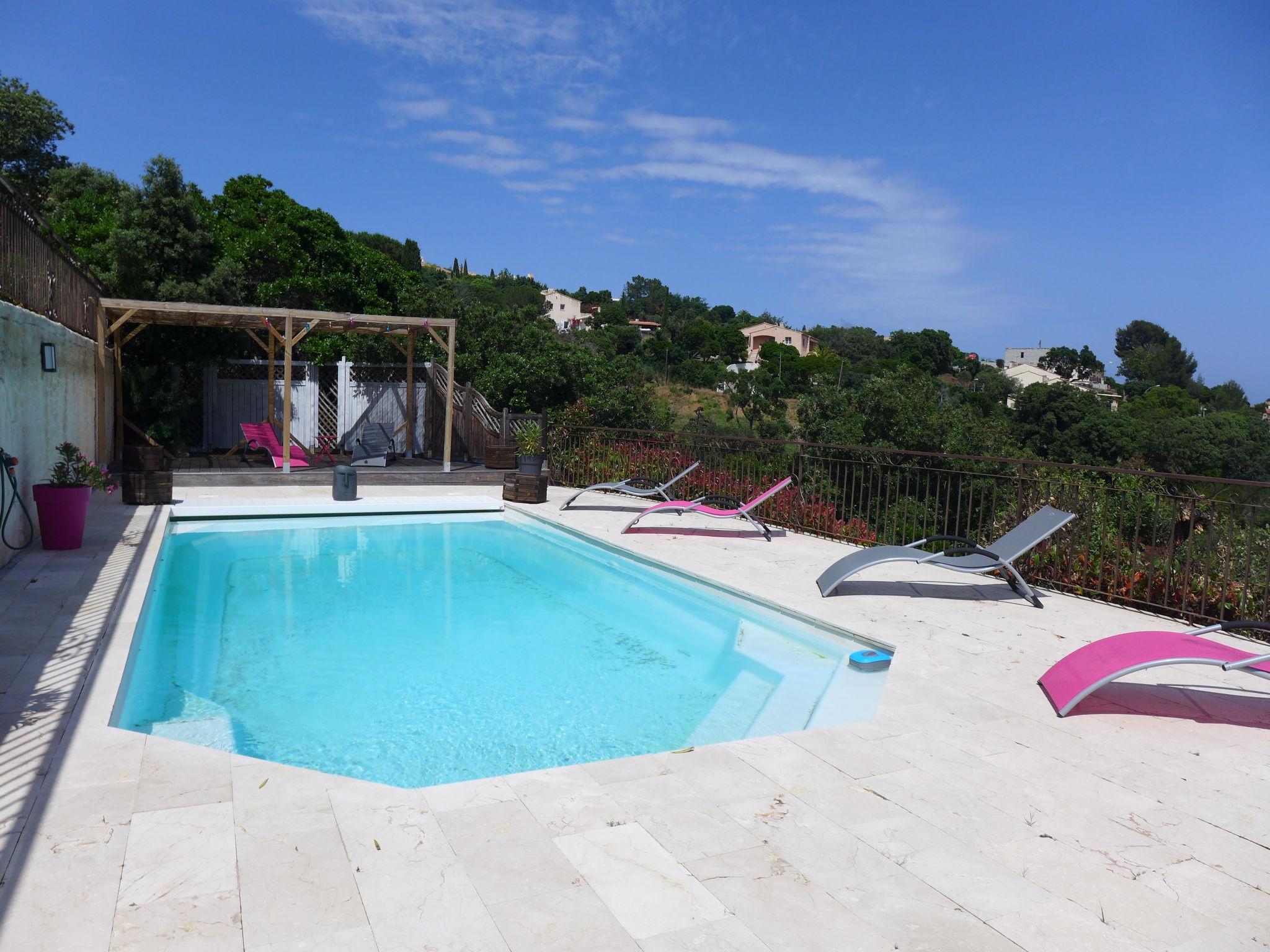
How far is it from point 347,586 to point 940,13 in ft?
56.3

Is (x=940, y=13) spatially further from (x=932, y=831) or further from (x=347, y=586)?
(x=932, y=831)

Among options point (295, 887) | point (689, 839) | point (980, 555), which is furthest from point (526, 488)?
point (295, 887)

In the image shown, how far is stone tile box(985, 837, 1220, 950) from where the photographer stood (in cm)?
235

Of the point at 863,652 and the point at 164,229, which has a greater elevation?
the point at 164,229

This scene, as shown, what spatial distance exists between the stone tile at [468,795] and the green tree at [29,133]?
27816 mm

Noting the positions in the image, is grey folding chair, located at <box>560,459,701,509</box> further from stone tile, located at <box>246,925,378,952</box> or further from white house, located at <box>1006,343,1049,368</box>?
white house, located at <box>1006,343,1049,368</box>

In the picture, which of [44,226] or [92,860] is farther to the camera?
[44,226]

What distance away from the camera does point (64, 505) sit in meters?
7.06

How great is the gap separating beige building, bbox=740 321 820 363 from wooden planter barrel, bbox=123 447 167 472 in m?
82.6

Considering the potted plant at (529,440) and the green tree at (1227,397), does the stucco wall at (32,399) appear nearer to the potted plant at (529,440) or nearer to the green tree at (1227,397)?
the potted plant at (529,440)

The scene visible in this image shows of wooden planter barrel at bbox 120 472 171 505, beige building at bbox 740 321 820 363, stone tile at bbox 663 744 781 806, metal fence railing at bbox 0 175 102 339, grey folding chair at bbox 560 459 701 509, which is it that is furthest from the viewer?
beige building at bbox 740 321 820 363

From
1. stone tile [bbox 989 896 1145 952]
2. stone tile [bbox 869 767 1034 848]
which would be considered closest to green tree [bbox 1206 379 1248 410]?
stone tile [bbox 869 767 1034 848]

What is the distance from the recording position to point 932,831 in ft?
9.57

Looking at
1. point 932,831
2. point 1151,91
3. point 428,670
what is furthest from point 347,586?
point 1151,91
